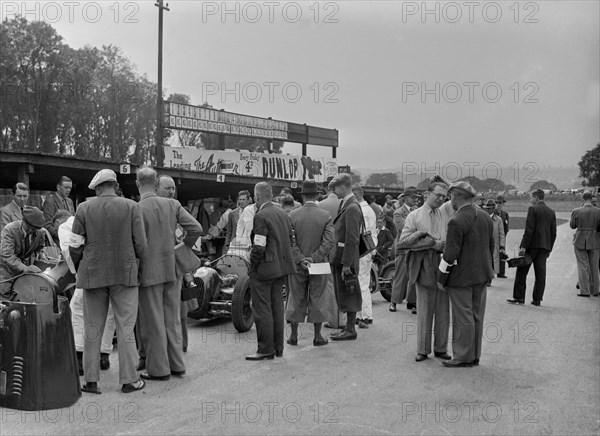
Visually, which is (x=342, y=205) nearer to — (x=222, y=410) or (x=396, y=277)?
(x=396, y=277)

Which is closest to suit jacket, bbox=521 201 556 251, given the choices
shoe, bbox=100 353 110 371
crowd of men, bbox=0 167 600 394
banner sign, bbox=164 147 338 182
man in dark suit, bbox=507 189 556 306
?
man in dark suit, bbox=507 189 556 306

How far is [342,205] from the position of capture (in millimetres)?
8812

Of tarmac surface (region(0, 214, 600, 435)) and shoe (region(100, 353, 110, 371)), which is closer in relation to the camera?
tarmac surface (region(0, 214, 600, 435))

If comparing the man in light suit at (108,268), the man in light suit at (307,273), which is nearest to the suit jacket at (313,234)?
the man in light suit at (307,273)

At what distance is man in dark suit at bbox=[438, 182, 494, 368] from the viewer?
726 cm

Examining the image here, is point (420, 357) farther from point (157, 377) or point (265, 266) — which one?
point (157, 377)

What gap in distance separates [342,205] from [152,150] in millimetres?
44415

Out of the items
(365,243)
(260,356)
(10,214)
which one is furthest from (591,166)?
(10,214)

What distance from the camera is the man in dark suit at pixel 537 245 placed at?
37.6 ft

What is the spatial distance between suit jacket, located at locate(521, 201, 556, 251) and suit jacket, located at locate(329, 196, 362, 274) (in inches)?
165

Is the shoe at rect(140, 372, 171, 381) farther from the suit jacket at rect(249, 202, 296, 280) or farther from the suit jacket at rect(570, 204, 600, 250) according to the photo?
the suit jacket at rect(570, 204, 600, 250)

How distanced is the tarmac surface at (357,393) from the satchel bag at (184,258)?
107 cm

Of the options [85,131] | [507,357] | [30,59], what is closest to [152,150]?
[85,131]

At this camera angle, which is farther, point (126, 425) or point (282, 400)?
point (282, 400)
